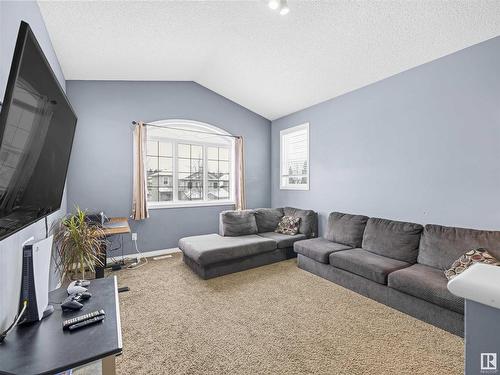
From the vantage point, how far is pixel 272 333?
208 centimetres

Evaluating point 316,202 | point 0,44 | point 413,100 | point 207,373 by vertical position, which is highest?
point 413,100

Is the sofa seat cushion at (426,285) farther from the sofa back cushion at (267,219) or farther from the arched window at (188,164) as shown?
the arched window at (188,164)

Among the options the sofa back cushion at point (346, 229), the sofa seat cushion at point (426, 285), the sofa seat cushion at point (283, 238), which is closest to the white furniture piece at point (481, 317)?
the sofa seat cushion at point (426, 285)

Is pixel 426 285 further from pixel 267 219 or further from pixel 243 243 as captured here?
pixel 267 219

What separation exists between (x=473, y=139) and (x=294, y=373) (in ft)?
9.18

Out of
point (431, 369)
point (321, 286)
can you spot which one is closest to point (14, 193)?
point (431, 369)

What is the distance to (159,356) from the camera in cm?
182

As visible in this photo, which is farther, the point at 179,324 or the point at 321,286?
the point at 321,286

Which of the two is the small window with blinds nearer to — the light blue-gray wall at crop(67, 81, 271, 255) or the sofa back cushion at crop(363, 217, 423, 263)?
the light blue-gray wall at crop(67, 81, 271, 255)

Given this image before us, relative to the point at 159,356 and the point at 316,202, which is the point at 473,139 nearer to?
the point at 316,202

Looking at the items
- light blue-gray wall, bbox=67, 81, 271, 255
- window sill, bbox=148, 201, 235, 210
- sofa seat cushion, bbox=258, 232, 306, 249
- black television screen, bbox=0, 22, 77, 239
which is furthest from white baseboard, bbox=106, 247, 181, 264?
black television screen, bbox=0, 22, 77, 239

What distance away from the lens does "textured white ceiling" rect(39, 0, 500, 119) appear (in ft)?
7.76

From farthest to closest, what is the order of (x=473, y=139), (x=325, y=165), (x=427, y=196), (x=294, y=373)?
(x=325, y=165), (x=427, y=196), (x=473, y=139), (x=294, y=373)

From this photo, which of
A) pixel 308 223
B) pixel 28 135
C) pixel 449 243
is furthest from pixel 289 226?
pixel 28 135
